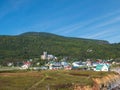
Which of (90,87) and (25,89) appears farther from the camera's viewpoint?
(90,87)

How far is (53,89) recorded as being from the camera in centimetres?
8906

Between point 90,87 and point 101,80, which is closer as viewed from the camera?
point 90,87

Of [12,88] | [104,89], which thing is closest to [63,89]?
[12,88]

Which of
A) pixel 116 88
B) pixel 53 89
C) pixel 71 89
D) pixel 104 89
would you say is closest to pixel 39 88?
pixel 53 89

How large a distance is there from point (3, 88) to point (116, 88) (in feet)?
185

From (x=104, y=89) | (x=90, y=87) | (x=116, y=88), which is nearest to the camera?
(x=90, y=87)

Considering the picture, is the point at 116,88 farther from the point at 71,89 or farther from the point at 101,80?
the point at 71,89

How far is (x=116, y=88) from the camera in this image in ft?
405

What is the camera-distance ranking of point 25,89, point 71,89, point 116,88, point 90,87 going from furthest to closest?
1. point 116,88
2. point 90,87
3. point 71,89
4. point 25,89

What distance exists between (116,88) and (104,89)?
12128 mm

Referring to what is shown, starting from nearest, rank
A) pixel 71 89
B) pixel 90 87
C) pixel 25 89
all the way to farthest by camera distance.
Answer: pixel 25 89
pixel 71 89
pixel 90 87

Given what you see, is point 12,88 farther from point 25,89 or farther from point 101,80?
point 101,80

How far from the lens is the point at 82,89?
3716 inches

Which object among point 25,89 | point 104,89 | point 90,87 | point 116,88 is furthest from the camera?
point 116,88
